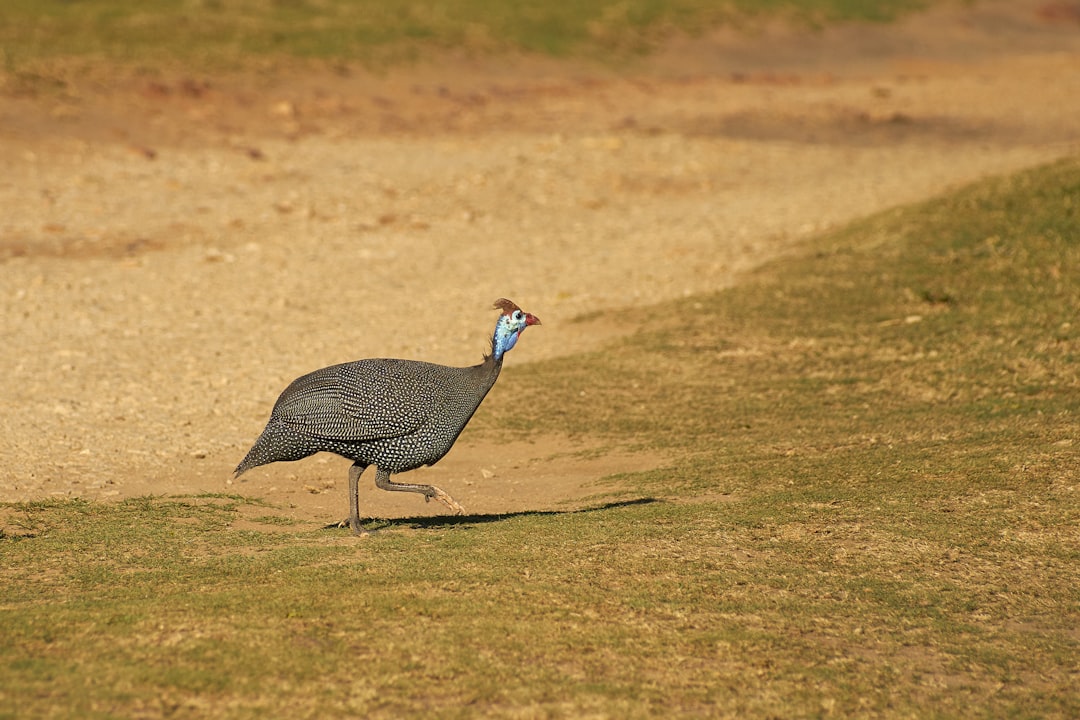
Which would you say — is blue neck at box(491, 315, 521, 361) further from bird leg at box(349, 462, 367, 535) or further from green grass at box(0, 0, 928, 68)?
green grass at box(0, 0, 928, 68)

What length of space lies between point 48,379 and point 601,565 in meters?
5.47

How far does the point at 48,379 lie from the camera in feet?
33.3

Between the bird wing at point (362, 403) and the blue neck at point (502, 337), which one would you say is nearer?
the bird wing at point (362, 403)

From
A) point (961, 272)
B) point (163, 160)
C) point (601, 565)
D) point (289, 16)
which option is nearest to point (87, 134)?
point (163, 160)

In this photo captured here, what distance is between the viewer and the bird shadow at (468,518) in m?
7.21

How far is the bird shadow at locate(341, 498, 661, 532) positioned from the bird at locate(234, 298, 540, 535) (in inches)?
8.7

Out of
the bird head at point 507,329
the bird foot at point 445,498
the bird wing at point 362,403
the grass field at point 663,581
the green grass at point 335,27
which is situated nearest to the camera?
the grass field at point 663,581

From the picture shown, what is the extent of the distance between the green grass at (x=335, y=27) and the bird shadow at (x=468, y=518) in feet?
46.2

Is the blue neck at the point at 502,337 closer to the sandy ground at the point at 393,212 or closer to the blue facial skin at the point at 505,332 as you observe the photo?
the blue facial skin at the point at 505,332

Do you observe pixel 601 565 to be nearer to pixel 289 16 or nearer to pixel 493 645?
pixel 493 645

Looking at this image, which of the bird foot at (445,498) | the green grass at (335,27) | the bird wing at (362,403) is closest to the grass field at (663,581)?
the bird foot at (445,498)

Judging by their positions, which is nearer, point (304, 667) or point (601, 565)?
point (304, 667)

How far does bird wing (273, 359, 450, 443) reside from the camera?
6.77 m

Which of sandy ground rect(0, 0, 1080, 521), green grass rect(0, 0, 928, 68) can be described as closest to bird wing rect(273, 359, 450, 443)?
sandy ground rect(0, 0, 1080, 521)
